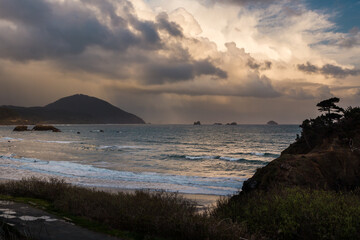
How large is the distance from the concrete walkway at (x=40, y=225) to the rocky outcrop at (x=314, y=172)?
787cm

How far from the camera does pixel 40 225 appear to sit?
25.8ft

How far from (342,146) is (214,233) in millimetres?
12705

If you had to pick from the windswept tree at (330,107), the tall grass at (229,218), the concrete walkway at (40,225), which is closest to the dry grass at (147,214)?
the tall grass at (229,218)

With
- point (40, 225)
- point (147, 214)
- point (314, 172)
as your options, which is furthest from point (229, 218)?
point (314, 172)

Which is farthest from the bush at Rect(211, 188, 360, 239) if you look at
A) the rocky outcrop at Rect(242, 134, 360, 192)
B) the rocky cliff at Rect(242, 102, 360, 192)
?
the rocky outcrop at Rect(242, 134, 360, 192)

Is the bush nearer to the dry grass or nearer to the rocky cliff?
the dry grass

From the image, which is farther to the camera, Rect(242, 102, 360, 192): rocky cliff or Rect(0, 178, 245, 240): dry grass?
Rect(242, 102, 360, 192): rocky cliff

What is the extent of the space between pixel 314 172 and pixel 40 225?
37.3 ft

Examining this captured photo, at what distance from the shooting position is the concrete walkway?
7.03 metres

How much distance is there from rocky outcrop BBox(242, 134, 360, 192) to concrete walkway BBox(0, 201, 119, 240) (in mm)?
7872

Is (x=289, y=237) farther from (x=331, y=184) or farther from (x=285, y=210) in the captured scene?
(x=331, y=184)

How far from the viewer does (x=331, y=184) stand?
13.3 metres

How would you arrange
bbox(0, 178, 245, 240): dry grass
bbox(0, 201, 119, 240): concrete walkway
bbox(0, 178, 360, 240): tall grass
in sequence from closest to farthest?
bbox(0, 178, 245, 240): dry grass, bbox(0, 178, 360, 240): tall grass, bbox(0, 201, 119, 240): concrete walkway

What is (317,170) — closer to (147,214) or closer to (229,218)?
(229,218)
